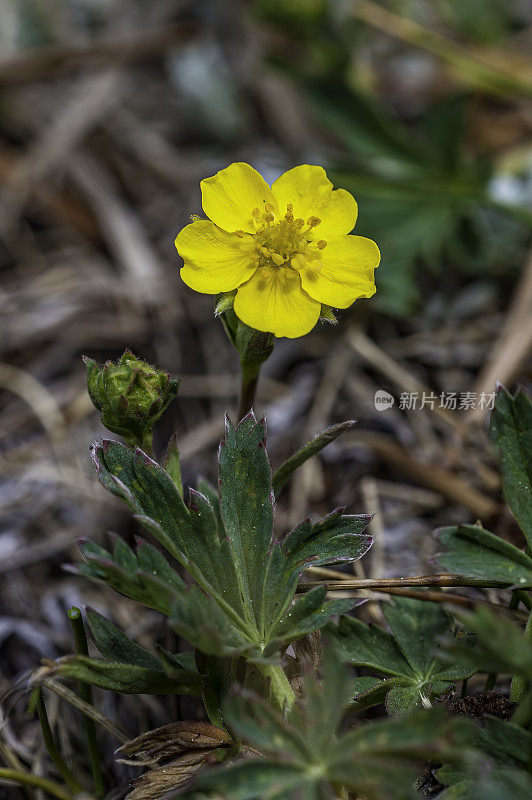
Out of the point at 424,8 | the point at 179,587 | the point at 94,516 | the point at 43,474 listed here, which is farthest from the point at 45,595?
the point at 424,8

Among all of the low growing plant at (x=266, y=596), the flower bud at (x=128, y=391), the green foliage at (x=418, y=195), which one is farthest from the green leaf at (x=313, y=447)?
the green foliage at (x=418, y=195)

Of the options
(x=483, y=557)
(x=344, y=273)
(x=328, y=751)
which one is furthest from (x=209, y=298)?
(x=328, y=751)

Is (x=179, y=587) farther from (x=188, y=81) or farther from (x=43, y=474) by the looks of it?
(x=188, y=81)

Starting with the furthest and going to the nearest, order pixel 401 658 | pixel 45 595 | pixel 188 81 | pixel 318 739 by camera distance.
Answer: pixel 188 81
pixel 45 595
pixel 401 658
pixel 318 739

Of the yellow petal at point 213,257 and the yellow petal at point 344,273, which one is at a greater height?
the yellow petal at point 213,257

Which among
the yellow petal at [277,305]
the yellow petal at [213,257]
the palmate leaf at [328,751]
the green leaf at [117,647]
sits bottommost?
the palmate leaf at [328,751]

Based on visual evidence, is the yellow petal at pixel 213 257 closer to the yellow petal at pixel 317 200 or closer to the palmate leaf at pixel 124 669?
the yellow petal at pixel 317 200

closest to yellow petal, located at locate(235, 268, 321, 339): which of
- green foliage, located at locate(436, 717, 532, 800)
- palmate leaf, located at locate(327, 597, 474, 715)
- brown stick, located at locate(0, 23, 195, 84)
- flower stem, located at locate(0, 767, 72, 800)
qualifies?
palmate leaf, located at locate(327, 597, 474, 715)
